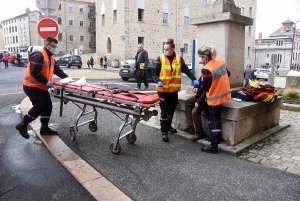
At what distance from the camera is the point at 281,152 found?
444cm

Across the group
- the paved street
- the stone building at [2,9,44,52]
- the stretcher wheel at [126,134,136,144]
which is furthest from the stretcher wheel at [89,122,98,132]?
the stone building at [2,9,44,52]

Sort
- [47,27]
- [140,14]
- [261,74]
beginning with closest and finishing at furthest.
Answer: [47,27] < [261,74] < [140,14]

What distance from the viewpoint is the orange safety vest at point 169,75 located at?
473 centimetres

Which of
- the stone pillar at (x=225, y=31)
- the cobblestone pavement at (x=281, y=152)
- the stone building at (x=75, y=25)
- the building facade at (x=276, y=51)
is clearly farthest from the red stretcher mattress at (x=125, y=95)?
the building facade at (x=276, y=51)

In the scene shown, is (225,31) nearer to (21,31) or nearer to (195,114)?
(195,114)

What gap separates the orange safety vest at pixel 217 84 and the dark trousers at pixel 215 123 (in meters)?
0.10

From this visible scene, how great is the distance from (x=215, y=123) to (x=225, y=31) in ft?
6.55

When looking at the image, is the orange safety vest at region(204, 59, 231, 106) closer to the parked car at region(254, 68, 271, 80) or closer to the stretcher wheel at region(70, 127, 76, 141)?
the stretcher wheel at region(70, 127, 76, 141)

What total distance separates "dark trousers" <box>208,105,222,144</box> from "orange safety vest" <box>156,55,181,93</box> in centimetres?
80

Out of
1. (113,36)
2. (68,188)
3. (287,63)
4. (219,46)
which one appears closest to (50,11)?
(219,46)

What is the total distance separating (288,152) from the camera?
445 centimetres

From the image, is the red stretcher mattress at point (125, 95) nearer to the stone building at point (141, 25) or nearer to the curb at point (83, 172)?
the curb at point (83, 172)

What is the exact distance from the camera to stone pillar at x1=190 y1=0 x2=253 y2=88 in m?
5.28

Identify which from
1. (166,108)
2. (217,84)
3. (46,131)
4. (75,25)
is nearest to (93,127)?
(46,131)
